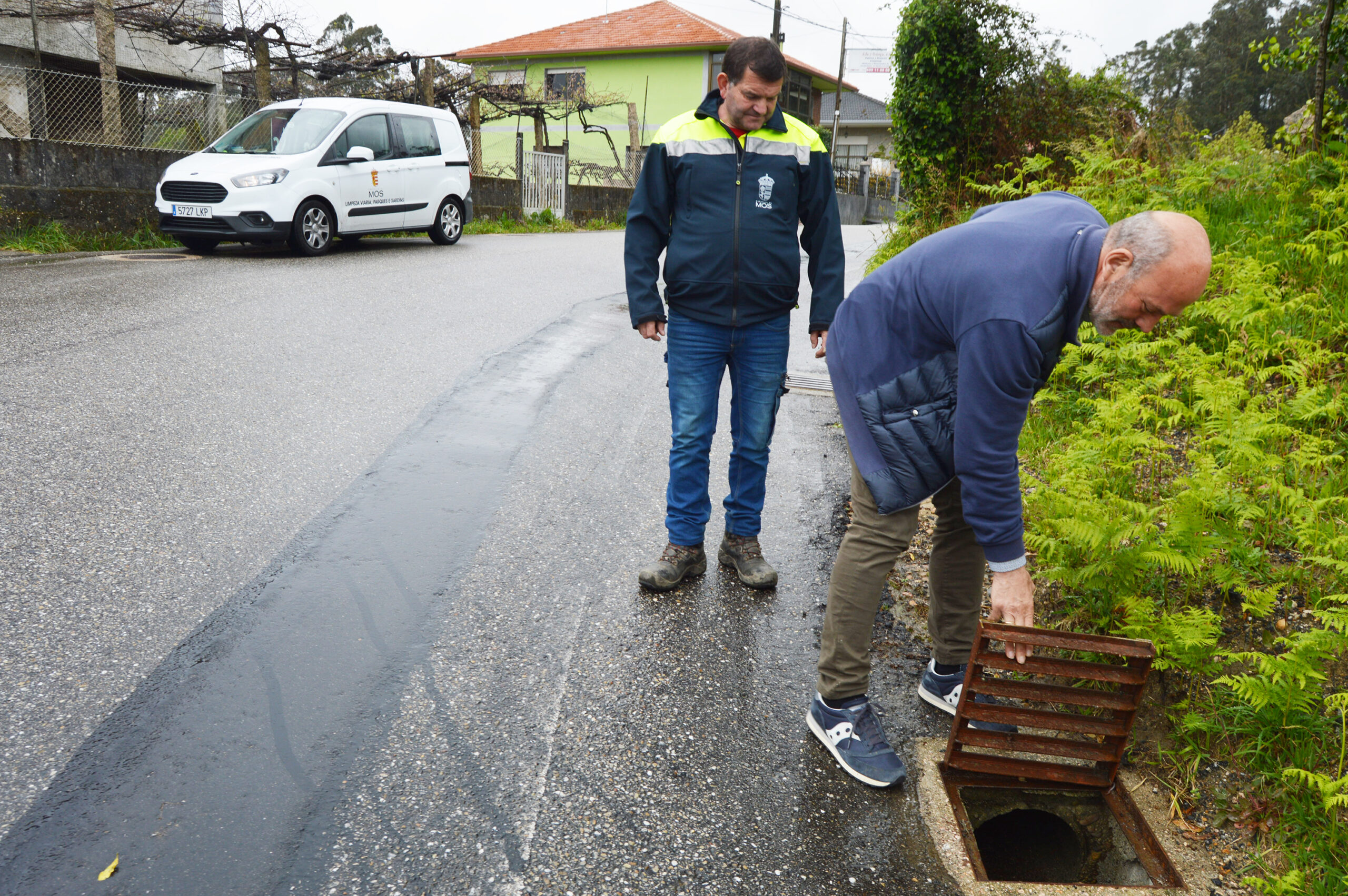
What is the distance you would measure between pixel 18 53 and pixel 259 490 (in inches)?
774

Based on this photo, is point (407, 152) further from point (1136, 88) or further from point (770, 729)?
point (770, 729)

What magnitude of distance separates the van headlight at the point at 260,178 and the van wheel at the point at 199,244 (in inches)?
38.5

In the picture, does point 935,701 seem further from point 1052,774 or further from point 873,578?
point 873,578

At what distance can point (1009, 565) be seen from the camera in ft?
7.95

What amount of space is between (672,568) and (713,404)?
0.69 meters

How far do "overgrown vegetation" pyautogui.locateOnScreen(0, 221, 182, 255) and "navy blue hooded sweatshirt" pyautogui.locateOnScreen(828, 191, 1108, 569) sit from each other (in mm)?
11534

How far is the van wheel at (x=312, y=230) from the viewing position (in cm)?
1151

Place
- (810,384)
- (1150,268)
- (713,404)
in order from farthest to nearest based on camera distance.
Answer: (810,384) → (713,404) → (1150,268)

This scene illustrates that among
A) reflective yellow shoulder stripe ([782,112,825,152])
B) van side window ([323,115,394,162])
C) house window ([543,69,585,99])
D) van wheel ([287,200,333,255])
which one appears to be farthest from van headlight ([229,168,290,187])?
house window ([543,69,585,99])

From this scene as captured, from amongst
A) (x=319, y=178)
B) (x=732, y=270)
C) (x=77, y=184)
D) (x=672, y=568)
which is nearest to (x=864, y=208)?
(x=319, y=178)

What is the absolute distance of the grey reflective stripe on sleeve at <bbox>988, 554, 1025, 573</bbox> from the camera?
2414 mm

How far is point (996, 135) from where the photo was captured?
10.5 metres

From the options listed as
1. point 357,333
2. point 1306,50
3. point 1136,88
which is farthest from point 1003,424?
point 1136,88

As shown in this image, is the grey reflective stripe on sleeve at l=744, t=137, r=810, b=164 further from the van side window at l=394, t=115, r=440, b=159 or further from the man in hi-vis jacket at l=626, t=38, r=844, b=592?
the van side window at l=394, t=115, r=440, b=159
